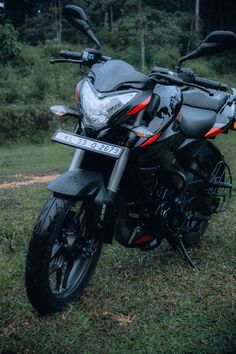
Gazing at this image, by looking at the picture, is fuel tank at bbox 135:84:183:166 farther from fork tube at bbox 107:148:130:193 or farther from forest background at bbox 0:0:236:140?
forest background at bbox 0:0:236:140

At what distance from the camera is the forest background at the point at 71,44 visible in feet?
57.1

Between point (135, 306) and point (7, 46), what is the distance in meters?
19.2

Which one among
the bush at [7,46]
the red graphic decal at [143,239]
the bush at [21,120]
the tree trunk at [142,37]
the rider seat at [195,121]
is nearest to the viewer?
the red graphic decal at [143,239]

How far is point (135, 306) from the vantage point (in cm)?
317

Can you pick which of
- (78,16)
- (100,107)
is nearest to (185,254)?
(100,107)

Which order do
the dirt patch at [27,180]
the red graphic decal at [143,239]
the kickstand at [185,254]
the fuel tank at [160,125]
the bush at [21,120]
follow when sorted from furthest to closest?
1. the bush at [21,120]
2. the dirt patch at [27,180]
3. the kickstand at [185,254]
4. the red graphic decal at [143,239]
5. the fuel tank at [160,125]

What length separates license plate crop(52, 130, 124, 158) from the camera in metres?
2.92

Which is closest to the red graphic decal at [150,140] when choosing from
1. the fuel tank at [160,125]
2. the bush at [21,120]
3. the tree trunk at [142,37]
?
the fuel tank at [160,125]

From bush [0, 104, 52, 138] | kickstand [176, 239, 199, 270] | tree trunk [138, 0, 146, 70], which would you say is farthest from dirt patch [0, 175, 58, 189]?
tree trunk [138, 0, 146, 70]

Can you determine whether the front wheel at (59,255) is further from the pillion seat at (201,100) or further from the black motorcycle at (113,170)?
the pillion seat at (201,100)

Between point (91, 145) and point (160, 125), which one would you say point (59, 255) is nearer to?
point (91, 145)

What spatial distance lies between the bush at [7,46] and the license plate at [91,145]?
18917 mm

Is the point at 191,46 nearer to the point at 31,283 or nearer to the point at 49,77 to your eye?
the point at 49,77

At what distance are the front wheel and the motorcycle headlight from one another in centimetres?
46
